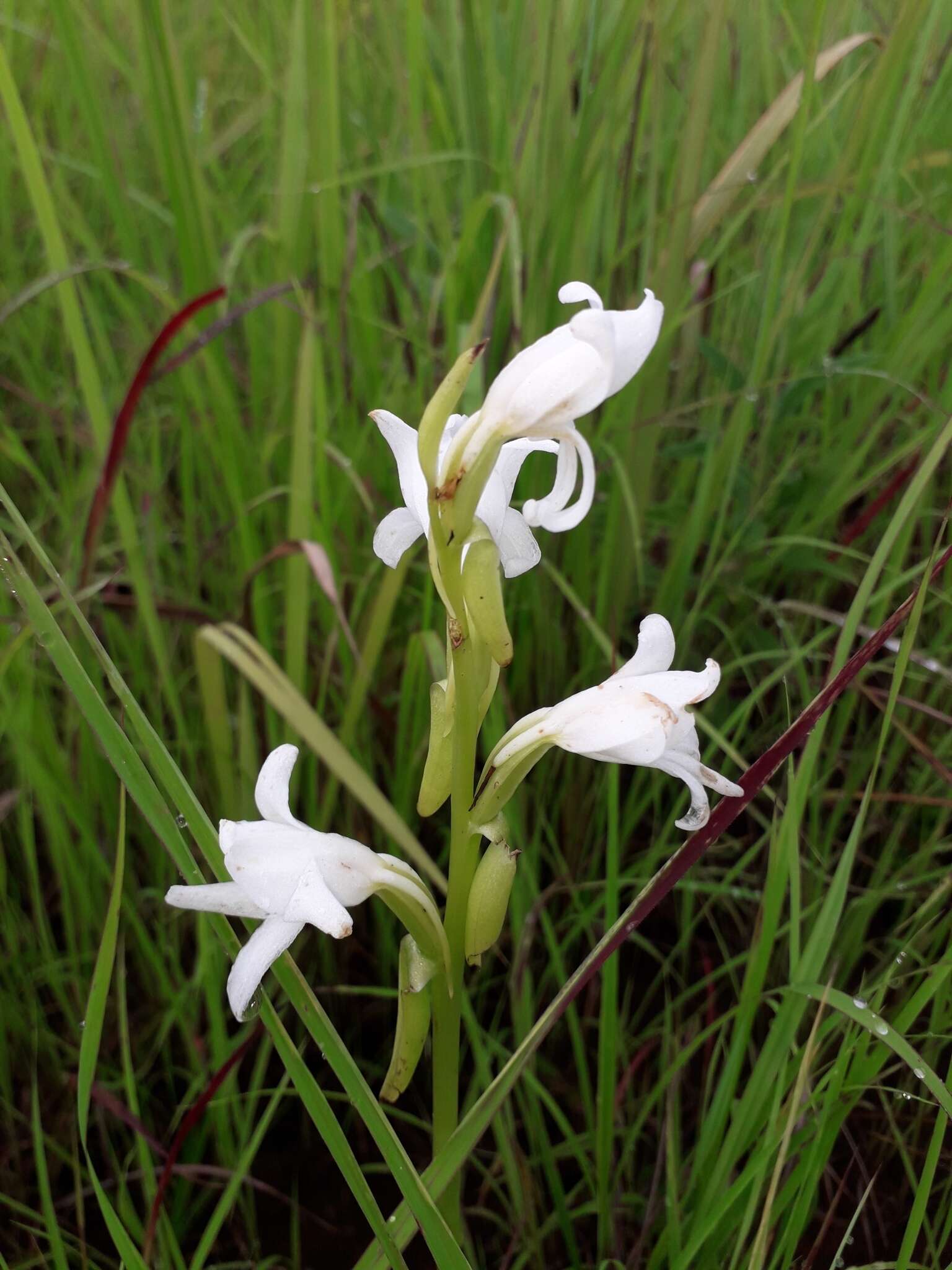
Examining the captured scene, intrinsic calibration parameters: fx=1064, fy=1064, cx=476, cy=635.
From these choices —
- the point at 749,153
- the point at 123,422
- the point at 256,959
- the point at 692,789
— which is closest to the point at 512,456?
the point at 692,789

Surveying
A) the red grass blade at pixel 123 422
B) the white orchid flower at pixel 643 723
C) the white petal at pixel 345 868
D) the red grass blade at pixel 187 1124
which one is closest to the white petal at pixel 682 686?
the white orchid flower at pixel 643 723

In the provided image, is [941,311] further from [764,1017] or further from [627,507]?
[764,1017]

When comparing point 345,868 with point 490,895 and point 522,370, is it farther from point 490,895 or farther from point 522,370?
point 522,370

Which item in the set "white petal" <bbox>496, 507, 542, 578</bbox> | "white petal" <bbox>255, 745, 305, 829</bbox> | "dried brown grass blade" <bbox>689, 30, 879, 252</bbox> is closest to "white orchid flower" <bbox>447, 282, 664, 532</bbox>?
"white petal" <bbox>496, 507, 542, 578</bbox>

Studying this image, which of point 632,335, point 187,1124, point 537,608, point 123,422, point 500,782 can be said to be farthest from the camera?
point 537,608

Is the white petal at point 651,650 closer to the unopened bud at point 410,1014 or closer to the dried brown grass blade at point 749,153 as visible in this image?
the unopened bud at point 410,1014

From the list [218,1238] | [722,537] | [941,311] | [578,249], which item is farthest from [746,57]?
[218,1238]
